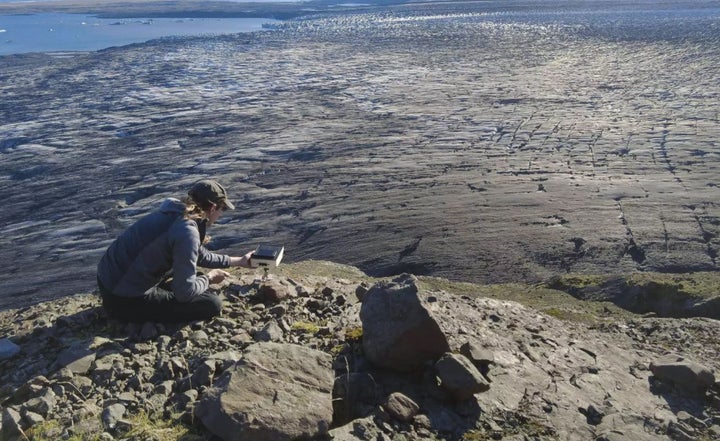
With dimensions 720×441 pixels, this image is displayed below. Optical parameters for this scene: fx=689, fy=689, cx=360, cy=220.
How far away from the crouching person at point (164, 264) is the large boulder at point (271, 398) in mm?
1103

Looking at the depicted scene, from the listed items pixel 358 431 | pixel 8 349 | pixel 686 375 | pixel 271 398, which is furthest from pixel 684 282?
pixel 8 349

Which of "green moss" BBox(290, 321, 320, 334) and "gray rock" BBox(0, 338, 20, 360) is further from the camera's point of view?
"green moss" BBox(290, 321, 320, 334)

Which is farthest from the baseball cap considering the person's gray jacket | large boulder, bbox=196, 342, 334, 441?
large boulder, bbox=196, 342, 334, 441

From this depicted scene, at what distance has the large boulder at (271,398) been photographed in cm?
394

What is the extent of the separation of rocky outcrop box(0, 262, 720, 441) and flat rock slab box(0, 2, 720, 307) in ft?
14.9

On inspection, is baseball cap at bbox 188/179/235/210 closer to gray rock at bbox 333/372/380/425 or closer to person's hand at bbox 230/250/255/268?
person's hand at bbox 230/250/255/268

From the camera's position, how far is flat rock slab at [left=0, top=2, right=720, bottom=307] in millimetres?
10919

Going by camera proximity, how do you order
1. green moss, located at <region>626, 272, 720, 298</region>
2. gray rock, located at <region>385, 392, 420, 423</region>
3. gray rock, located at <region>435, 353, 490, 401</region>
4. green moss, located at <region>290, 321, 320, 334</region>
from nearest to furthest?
gray rock, located at <region>385, 392, 420, 423</region>
gray rock, located at <region>435, 353, 490, 401</region>
green moss, located at <region>290, 321, 320, 334</region>
green moss, located at <region>626, 272, 720, 298</region>

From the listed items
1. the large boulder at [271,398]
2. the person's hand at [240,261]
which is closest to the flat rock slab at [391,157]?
the person's hand at [240,261]

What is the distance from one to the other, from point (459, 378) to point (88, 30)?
4613 centimetres

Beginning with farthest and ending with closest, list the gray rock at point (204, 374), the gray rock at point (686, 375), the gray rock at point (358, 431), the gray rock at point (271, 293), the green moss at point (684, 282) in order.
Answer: the green moss at point (684, 282) < the gray rock at point (271, 293) < the gray rock at point (686, 375) < the gray rock at point (204, 374) < the gray rock at point (358, 431)

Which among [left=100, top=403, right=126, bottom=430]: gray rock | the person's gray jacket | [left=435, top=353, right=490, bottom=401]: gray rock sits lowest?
[left=100, top=403, right=126, bottom=430]: gray rock

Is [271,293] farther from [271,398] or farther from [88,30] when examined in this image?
[88,30]

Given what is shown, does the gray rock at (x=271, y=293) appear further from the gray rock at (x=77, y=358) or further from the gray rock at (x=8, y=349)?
the gray rock at (x=8, y=349)
